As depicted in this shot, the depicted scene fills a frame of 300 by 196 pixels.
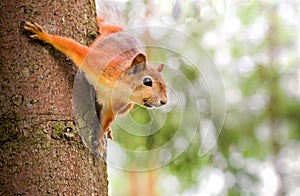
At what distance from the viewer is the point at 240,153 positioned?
11.7 feet

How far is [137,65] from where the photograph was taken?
1.17m

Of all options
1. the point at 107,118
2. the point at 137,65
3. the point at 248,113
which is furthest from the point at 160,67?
the point at 248,113

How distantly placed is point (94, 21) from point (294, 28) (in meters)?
3.03

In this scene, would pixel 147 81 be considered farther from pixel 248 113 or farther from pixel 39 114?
pixel 248 113

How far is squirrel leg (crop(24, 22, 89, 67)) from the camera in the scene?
1.10 metres

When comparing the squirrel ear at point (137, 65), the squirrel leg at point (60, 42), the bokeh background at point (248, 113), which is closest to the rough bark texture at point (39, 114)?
the squirrel leg at point (60, 42)

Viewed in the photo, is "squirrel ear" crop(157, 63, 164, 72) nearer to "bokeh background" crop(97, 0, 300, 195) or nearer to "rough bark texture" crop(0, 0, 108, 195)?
"rough bark texture" crop(0, 0, 108, 195)

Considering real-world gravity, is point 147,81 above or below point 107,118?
above

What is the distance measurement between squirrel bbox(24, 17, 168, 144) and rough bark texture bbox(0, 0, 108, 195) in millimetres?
55

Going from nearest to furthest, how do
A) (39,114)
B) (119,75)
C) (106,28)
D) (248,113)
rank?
(39,114) < (119,75) < (106,28) < (248,113)

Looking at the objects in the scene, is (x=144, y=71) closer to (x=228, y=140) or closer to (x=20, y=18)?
(x=20, y=18)

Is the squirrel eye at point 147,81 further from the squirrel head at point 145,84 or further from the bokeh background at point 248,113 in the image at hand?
the bokeh background at point 248,113

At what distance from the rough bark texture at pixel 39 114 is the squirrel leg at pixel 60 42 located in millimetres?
15

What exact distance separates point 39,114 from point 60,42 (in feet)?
0.49
